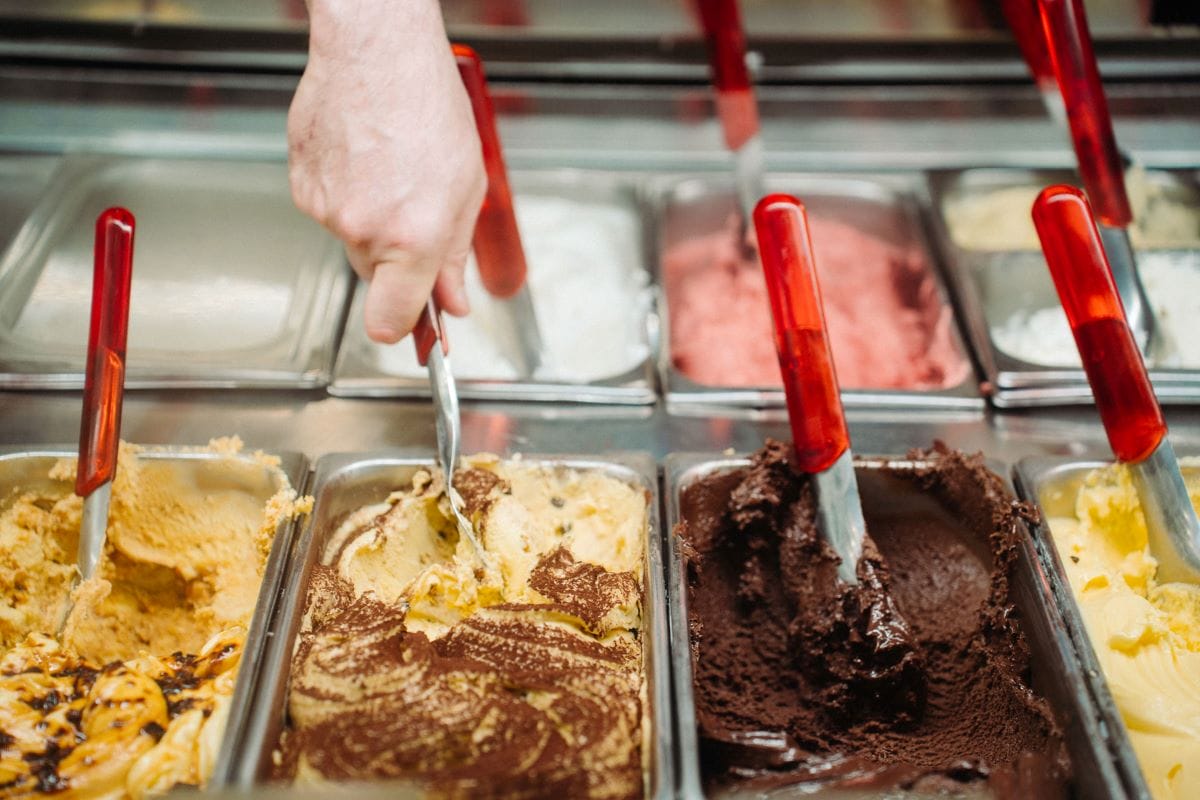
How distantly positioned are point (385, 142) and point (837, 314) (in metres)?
1.25

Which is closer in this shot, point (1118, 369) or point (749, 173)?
point (1118, 369)

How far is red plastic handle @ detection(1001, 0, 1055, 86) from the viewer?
2.17m

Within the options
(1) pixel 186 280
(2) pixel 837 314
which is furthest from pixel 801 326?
(1) pixel 186 280

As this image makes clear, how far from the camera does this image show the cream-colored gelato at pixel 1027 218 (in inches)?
92.8

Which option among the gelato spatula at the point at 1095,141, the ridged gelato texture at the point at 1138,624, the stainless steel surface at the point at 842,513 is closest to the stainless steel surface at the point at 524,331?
the stainless steel surface at the point at 842,513

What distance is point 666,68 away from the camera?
2553 mm

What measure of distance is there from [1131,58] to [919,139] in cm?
60

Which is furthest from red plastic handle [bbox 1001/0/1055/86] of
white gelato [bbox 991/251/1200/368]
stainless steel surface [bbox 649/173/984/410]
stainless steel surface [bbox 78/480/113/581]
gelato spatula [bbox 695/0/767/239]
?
stainless steel surface [bbox 78/480/113/581]

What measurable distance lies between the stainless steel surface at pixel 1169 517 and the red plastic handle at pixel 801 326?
0.51m

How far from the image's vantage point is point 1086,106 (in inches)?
76.8

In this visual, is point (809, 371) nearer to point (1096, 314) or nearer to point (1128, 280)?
point (1096, 314)

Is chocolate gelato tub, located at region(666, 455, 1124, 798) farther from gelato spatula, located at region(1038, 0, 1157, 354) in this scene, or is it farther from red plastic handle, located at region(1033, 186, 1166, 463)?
gelato spatula, located at region(1038, 0, 1157, 354)

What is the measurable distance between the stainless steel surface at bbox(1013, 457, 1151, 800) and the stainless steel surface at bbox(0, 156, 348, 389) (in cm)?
136

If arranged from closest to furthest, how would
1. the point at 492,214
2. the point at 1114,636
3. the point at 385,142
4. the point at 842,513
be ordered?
the point at 385,142 → the point at 1114,636 → the point at 842,513 → the point at 492,214
